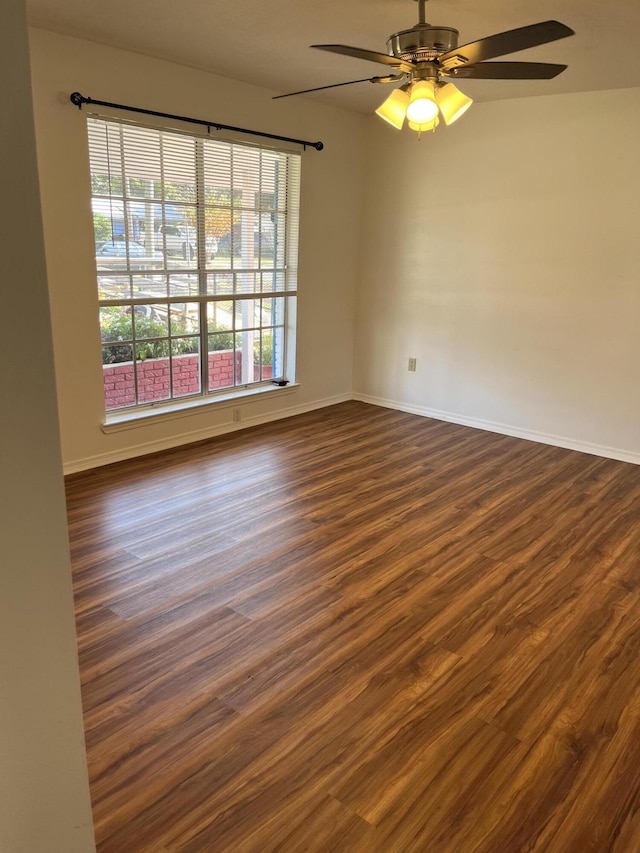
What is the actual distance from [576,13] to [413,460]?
9.13 ft

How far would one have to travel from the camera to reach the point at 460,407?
548 cm

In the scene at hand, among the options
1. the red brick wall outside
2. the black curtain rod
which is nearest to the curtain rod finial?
the black curtain rod

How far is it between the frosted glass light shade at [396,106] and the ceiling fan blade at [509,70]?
0.24 meters

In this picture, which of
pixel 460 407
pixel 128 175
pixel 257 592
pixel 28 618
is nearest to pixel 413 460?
pixel 460 407

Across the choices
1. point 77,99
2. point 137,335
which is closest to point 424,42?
point 77,99

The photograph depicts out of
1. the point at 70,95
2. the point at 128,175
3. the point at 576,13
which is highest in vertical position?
the point at 576,13

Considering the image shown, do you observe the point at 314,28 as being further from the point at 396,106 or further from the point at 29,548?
the point at 29,548

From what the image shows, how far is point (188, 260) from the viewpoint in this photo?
442 cm

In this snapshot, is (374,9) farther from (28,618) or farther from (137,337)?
(28,618)

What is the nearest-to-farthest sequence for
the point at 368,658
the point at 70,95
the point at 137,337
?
the point at 368,658, the point at 70,95, the point at 137,337

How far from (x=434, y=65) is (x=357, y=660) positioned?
249 centimetres

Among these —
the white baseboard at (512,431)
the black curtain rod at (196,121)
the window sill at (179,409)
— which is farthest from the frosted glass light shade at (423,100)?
the white baseboard at (512,431)

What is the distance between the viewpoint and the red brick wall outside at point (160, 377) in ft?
14.0

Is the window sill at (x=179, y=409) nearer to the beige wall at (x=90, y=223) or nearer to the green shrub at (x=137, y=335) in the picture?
the beige wall at (x=90, y=223)
